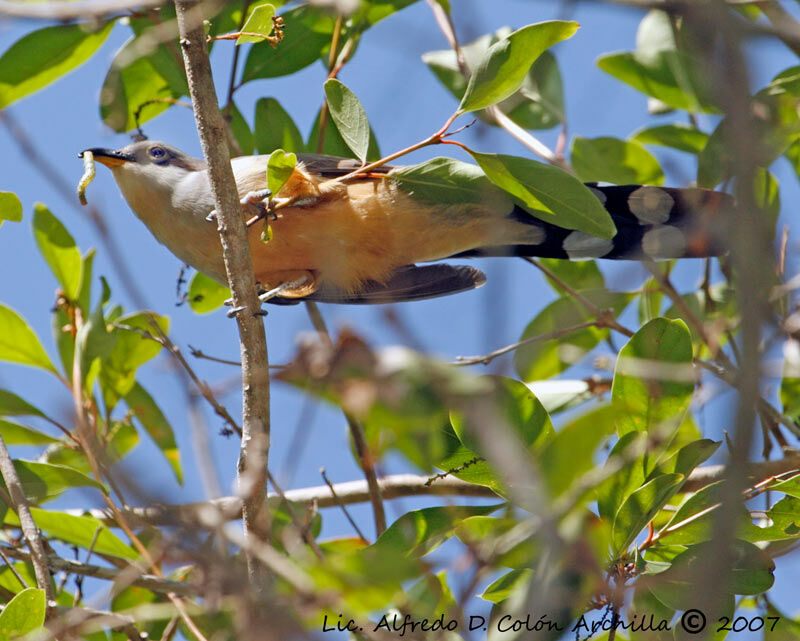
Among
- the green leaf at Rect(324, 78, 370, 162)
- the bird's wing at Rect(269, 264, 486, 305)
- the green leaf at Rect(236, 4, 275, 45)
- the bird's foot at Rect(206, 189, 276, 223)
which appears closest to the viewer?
the green leaf at Rect(236, 4, 275, 45)

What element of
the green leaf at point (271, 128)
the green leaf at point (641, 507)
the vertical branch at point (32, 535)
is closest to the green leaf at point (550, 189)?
the green leaf at point (641, 507)

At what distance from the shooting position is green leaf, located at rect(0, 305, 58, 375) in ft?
11.3

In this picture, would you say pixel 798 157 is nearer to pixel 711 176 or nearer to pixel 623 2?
pixel 711 176

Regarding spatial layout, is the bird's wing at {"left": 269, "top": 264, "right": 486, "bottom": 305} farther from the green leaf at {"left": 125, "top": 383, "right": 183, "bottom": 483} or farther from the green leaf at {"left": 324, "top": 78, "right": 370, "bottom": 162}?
the green leaf at {"left": 324, "top": 78, "right": 370, "bottom": 162}

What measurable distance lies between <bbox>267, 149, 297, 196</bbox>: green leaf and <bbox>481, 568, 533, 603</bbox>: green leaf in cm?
133

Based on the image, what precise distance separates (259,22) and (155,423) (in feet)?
6.20

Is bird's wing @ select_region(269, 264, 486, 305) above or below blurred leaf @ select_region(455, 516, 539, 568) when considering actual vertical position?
above

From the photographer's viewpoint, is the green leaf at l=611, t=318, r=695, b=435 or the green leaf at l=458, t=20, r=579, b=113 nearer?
the green leaf at l=458, t=20, r=579, b=113

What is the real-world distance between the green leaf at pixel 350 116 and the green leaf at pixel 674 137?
1550 millimetres

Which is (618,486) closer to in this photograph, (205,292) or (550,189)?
(550,189)

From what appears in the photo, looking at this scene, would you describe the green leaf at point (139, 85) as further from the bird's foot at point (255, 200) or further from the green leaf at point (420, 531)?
the green leaf at point (420, 531)

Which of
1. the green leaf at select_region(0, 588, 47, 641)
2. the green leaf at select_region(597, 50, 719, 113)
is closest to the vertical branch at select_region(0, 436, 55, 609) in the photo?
the green leaf at select_region(0, 588, 47, 641)

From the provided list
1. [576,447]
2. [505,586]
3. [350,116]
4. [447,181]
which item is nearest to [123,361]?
[350,116]

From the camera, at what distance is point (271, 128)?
12.4 ft
